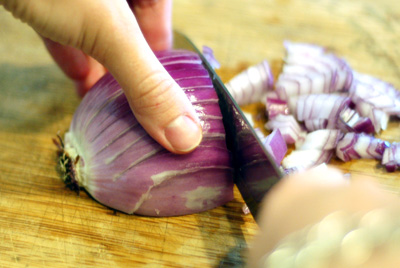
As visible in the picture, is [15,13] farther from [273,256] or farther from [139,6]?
[273,256]

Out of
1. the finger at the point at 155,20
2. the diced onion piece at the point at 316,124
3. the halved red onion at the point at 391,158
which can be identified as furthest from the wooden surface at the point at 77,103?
the finger at the point at 155,20

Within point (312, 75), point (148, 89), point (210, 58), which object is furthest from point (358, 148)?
point (148, 89)

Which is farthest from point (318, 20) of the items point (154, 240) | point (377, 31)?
point (154, 240)

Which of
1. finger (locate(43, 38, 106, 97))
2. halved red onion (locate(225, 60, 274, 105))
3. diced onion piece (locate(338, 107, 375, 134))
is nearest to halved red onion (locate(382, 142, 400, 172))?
diced onion piece (locate(338, 107, 375, 134))

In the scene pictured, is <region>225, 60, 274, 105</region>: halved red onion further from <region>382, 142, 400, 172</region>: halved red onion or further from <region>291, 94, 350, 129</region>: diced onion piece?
<region>382, 142, 400, 172</region>: halved red onion

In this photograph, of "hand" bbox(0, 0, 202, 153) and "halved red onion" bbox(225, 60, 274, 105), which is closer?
"hand" bbox(0, 0, 202, 153)

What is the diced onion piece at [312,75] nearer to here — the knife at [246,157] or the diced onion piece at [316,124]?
the diced onion piece at [316,124]

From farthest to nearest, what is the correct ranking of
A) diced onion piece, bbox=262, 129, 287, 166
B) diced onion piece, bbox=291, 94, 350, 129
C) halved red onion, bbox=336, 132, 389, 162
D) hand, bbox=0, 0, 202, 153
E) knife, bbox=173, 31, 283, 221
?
diced onion piece, bbox=291, 94, 350, 129, halved red onion, bbox=336, 132, 389, 162, diced onion piece, bbox=262, 129, 287, 166, knife, bbox=173, 31, 283, 221, hand, bbox=0, 0, 202, 153
